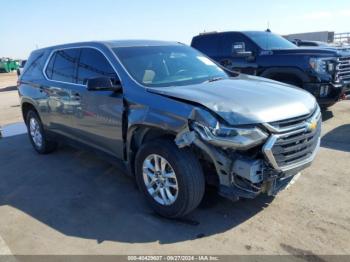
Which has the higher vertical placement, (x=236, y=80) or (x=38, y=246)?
(x=236, y=80)

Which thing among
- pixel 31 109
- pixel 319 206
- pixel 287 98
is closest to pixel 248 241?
pixel 319 206

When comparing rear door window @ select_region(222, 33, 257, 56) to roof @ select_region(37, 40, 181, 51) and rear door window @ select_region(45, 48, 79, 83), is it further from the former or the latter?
rear door window @ select_region(45, 48, 79, 83)

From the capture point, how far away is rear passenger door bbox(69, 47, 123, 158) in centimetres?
455

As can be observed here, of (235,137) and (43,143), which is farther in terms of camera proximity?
(43,143)

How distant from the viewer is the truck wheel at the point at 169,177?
3.67 meters

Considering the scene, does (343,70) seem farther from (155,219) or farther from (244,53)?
(155,219)

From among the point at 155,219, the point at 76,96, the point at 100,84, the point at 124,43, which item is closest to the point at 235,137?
the point at 155,219

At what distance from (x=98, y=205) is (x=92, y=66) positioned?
1.82 meters

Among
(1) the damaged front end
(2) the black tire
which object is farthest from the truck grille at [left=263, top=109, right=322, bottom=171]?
(2) the black tire

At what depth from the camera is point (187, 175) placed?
3.64 m

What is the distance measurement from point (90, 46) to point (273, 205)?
3106 millimetres

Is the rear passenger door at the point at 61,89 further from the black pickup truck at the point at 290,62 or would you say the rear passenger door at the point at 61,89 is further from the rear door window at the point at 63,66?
the black pickup truck at the point at 290,62

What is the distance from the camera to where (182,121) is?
3.64 meters

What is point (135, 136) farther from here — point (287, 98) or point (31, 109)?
point (31, 109)
